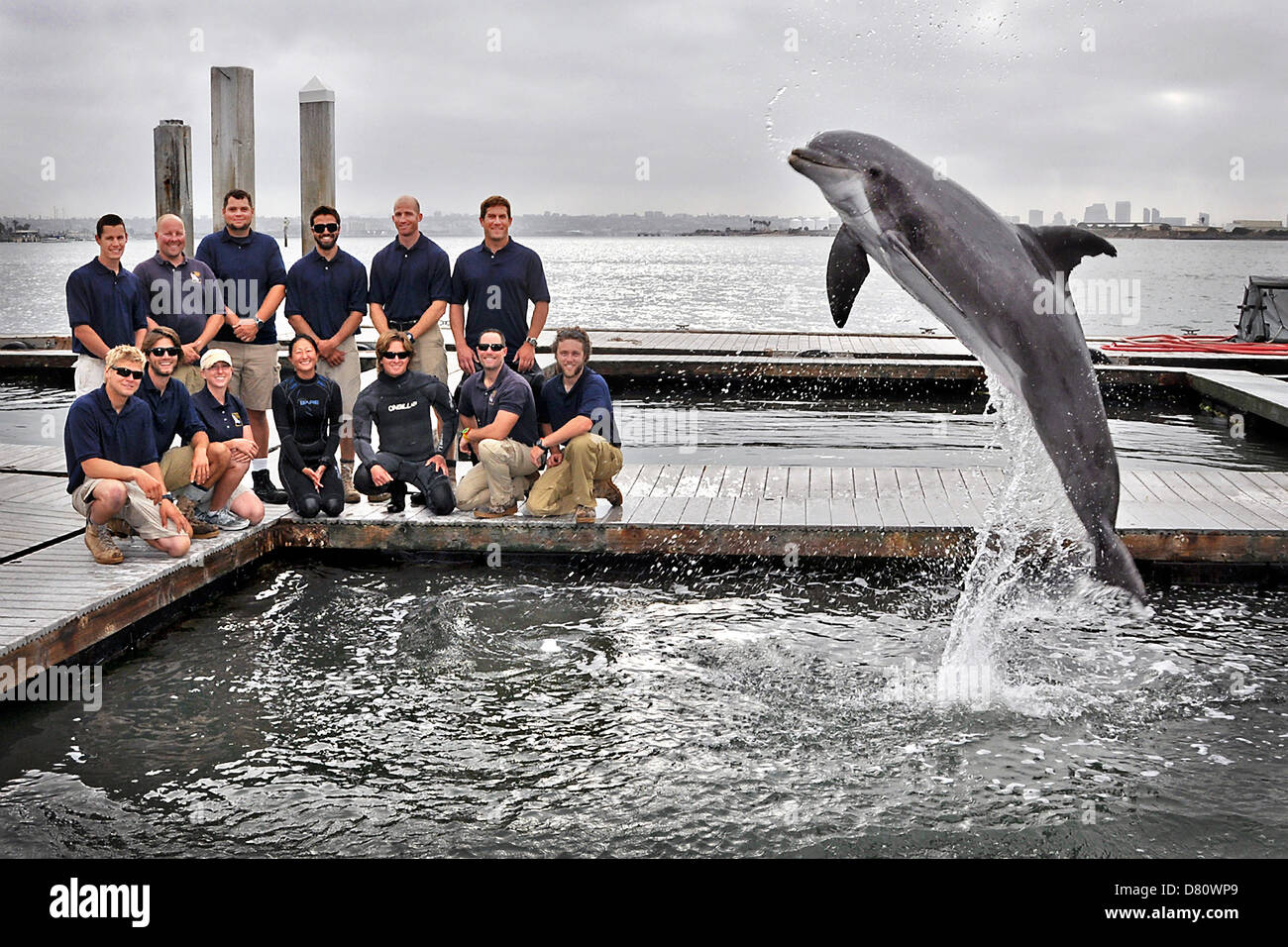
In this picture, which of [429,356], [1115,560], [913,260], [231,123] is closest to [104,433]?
[429,356]

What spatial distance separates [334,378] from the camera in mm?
8961

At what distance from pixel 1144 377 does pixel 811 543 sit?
9837 millimetres

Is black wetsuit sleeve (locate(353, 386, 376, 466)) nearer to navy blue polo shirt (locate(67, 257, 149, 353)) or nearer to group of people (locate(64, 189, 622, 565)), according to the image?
group of people (locate(64, 189, 622, 565))

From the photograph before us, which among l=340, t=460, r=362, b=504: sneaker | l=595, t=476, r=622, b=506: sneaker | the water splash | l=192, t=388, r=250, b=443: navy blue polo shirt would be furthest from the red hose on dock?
l=192, t=388, r=250, b=443: navy blue polo shirt

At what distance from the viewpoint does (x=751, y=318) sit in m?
49.4

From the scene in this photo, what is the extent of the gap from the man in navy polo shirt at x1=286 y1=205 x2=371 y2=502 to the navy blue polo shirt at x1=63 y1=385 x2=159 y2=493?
175 cm

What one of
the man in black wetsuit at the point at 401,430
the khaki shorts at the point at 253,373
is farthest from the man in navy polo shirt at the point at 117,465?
the khaki shorts at the point at 253,373

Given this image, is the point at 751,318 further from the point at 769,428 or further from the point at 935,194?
the point at 935,194

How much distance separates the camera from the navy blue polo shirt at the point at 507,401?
7.97 m

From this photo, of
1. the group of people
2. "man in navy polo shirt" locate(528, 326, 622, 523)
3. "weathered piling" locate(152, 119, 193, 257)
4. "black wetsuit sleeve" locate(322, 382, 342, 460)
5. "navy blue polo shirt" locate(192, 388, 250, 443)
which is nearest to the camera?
the group of people

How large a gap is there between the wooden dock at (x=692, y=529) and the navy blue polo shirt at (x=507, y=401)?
22.3 inches

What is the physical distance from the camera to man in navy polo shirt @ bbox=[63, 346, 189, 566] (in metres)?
6.74

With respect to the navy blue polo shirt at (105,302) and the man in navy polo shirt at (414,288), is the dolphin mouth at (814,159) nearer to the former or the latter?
the man in navy polo shirt at (414,288)
